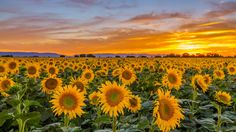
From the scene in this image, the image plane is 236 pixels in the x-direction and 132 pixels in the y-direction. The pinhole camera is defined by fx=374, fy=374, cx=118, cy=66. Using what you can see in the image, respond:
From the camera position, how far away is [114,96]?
16.6 ft

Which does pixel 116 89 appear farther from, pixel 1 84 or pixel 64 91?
pixel 1 84

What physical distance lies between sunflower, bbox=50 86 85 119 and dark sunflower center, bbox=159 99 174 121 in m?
1.49

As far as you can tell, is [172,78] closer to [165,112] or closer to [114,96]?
[114,96]

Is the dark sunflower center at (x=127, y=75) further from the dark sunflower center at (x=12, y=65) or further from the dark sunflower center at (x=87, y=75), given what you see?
the dark sunflower center at (x=12, y=65)

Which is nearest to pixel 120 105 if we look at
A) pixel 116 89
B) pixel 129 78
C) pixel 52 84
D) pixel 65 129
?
pixel 116 89

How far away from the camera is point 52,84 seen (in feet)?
26.4

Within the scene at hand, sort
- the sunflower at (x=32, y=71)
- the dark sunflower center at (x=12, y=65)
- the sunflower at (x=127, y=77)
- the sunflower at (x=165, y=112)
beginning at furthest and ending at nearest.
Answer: the dark sunflower center at (x=12, y=65) → the sunflower at (x=32, y=71) → the sunflower at (x=127, y=77) → the sunflower at (x=165, y=112)

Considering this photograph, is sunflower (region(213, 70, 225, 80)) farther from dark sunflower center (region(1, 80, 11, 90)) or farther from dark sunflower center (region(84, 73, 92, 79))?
dark sunflower center (region(1, 80, 11, 90))

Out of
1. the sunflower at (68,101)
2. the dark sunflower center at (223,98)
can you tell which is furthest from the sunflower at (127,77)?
the sunflower at (68,101)

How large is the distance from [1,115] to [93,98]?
9.34 feet

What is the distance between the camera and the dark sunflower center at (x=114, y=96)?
505 cm

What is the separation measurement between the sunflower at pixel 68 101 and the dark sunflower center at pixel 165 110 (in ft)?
4.88

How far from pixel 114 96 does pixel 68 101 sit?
2.50ft

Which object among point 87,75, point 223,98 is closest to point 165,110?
point 223,98
